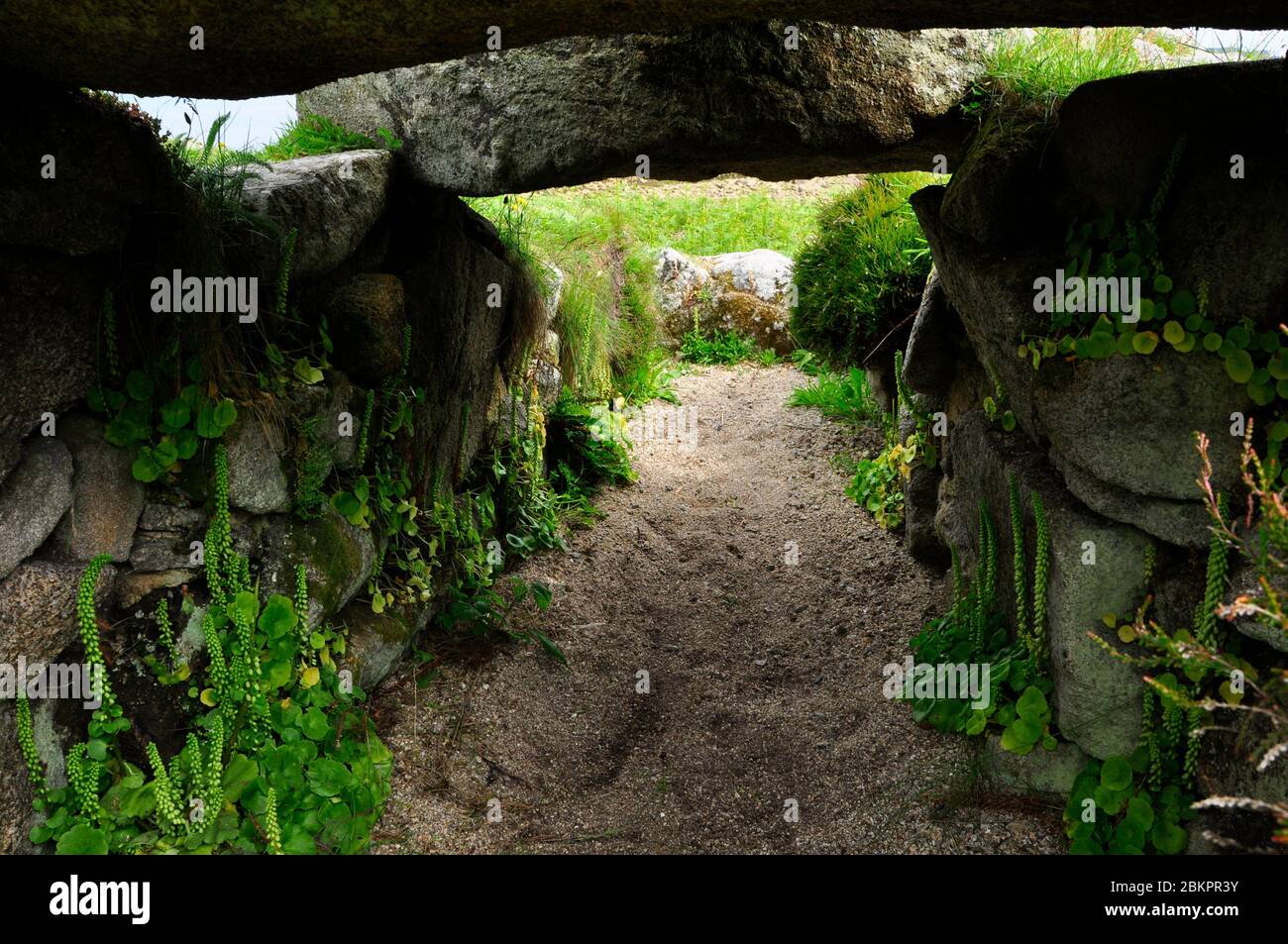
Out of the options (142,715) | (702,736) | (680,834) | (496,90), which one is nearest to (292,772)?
(142,715)

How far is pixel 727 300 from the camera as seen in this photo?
459 inches

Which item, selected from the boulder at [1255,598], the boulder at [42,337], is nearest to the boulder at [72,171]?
the boulder at [42,337]

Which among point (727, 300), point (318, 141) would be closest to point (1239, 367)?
point (318, 141)

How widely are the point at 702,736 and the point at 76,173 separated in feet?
11.8

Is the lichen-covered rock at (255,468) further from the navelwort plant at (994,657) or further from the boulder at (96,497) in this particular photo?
the navelwort plant at (994,657)

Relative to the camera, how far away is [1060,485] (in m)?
3.97

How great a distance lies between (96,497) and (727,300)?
9080 millimetres

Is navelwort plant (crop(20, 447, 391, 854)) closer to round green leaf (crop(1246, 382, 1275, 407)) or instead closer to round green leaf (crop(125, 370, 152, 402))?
round green leaf (crop(125, 370, 152, 402))

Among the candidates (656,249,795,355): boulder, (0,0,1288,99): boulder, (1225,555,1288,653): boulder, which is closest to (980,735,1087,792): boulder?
(1225,555,1288,653): boulder

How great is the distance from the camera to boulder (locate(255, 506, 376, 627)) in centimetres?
391

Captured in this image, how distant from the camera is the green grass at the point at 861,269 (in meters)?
6.78

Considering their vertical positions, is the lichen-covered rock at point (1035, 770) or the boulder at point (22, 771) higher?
the boulder at point (22, 771)

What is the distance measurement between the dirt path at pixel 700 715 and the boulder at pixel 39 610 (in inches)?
58.5
